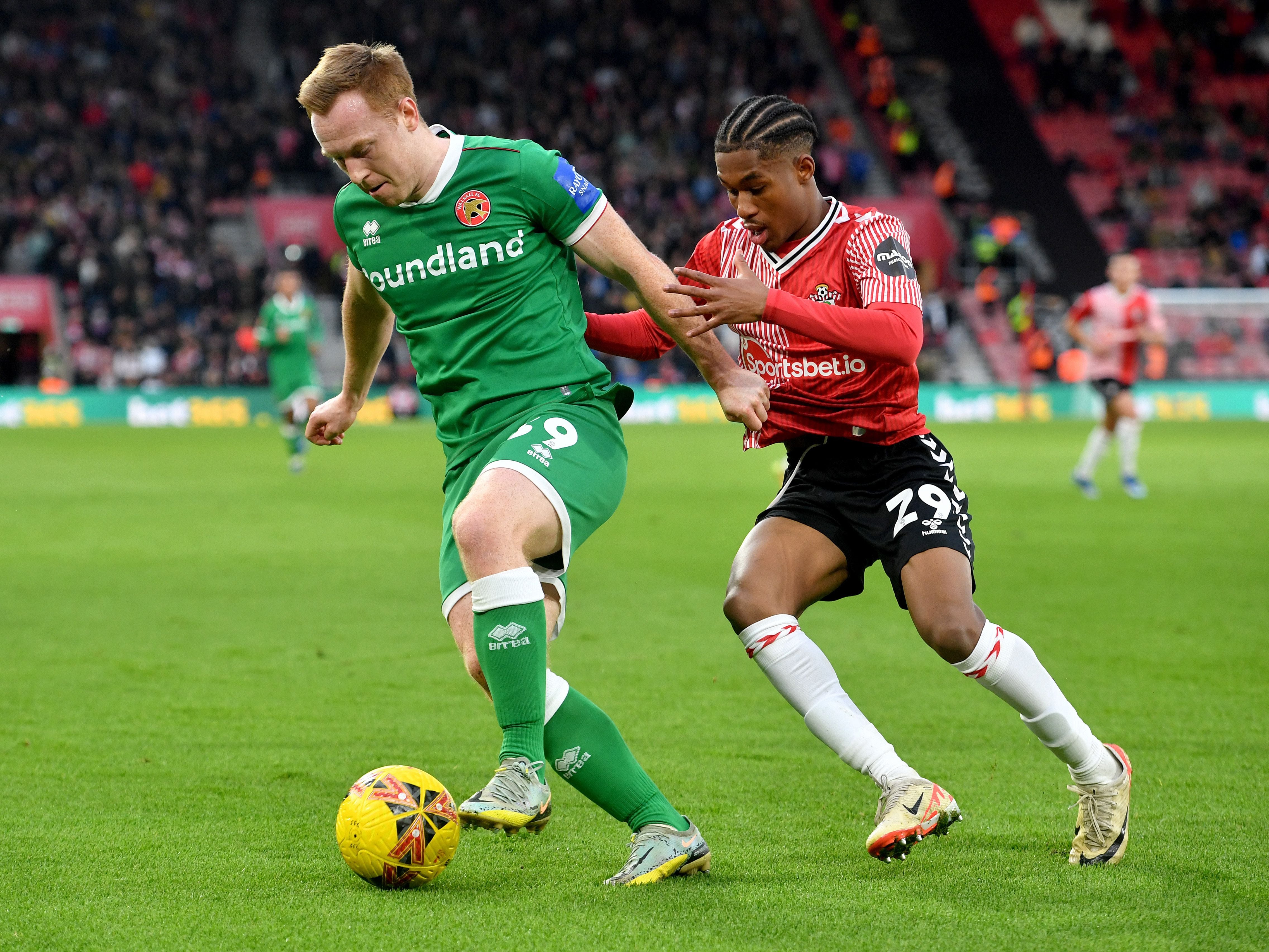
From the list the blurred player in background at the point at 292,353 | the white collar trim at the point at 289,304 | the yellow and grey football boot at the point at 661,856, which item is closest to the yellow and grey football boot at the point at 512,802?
the yellow and grey football boot at the point at 661,856

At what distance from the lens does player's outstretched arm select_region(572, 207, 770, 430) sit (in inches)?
145

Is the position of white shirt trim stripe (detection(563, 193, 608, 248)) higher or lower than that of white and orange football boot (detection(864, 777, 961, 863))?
higher

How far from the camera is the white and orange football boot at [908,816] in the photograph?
3582 mm

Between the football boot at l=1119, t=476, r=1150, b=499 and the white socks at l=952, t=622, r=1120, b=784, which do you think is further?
the football boot at l=1119, t=476, r=1150, b=499

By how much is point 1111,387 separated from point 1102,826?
38.4ft

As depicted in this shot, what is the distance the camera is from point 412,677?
21.0 feet

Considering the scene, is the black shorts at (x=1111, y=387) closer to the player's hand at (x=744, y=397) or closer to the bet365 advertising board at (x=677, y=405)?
the player's hand at (x=744, y=397)

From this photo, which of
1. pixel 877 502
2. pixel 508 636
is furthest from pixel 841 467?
pixel 508 636

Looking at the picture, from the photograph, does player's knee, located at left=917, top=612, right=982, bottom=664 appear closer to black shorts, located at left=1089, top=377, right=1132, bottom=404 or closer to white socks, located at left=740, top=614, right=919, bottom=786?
white socks, located at left=740, top=614, right=919, bottom=786

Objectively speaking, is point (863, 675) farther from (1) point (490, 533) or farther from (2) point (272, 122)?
(2) point (272, 122)

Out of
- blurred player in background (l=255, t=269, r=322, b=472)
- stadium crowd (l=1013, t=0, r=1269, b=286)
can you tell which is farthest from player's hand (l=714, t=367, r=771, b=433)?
stadium crowd (l=1013, t=0, r=1269, b=286)

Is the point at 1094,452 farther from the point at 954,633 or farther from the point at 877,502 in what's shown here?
the point at 954,633

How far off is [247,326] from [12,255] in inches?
207

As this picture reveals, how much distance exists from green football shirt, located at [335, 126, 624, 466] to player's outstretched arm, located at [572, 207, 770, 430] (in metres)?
0.07
